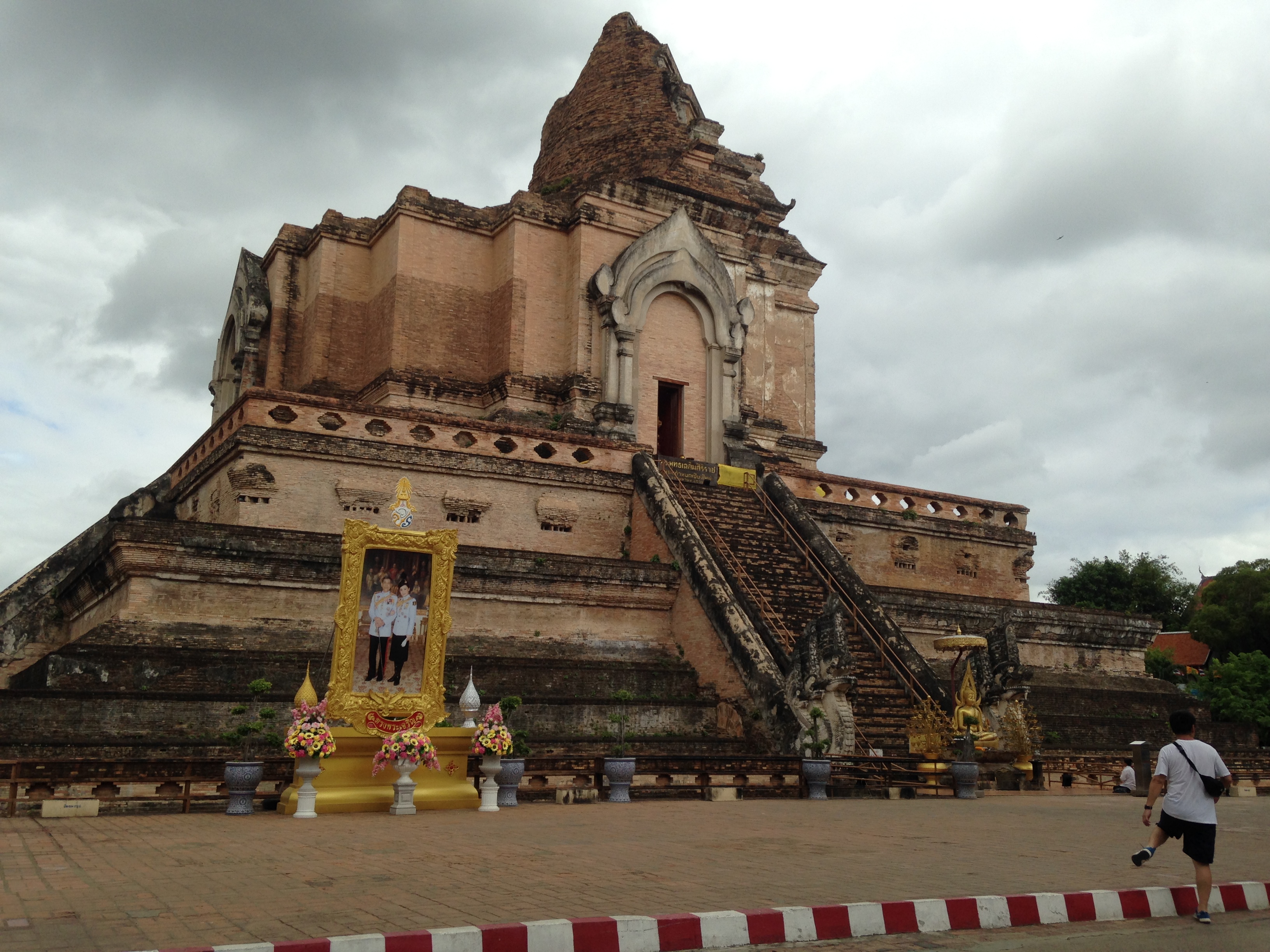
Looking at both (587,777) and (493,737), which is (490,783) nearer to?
(493,737)

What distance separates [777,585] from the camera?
1867 centimetres

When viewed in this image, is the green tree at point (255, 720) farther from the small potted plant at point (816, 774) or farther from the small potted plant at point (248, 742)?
the small potted plant at point (816, 774)

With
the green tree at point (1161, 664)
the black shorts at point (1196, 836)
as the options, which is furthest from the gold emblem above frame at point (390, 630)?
the green tree at point (1161, 664)

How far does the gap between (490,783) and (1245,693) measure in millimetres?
18862

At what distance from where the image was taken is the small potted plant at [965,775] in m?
13.8

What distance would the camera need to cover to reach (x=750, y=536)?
Answer: 66.4 feet

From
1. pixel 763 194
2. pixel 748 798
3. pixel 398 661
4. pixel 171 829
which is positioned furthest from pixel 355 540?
pixel 763 194

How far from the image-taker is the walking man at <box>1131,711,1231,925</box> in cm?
755

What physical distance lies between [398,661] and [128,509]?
10.7 meters

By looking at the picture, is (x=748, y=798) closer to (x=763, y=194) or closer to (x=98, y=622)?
(x=98, y=622)

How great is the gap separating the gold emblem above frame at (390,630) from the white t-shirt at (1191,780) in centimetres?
703

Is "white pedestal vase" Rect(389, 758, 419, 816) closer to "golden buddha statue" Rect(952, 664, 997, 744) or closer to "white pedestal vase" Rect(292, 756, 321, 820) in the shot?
"white pedestal vase" Rect(292, 756, 321, 820)

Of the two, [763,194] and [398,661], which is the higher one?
[763,194]

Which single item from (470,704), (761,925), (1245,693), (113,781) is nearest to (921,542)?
(1245,693)
